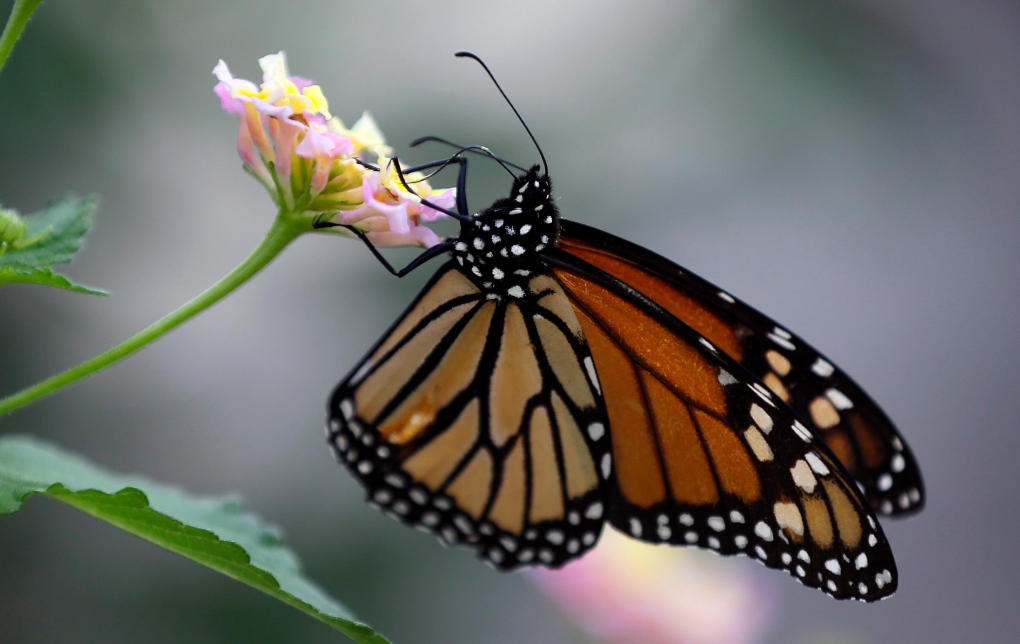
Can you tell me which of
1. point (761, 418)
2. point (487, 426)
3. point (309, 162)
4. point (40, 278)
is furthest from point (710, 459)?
point (40, 278)

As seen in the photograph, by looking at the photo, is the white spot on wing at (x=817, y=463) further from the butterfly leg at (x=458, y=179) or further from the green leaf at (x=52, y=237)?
the green leaf at (x=52, y=237)

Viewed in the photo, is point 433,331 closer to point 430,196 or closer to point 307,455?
point 430,196

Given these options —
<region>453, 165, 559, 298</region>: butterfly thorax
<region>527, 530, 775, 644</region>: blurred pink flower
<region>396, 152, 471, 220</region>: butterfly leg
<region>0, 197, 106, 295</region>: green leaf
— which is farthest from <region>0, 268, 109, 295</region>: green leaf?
<region>527, 530, 775, 644</region>: blurred pink flower

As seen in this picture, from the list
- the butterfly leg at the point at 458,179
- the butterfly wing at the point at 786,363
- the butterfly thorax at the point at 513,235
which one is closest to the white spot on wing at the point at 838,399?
the butterfly wing at the point at 786,363

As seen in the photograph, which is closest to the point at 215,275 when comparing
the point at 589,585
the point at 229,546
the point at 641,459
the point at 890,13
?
the point at 589,585

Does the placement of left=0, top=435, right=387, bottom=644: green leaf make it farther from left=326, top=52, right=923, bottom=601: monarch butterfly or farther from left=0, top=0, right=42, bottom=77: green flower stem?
left=0, top=0, right=42, bottom=77: green flower stem
